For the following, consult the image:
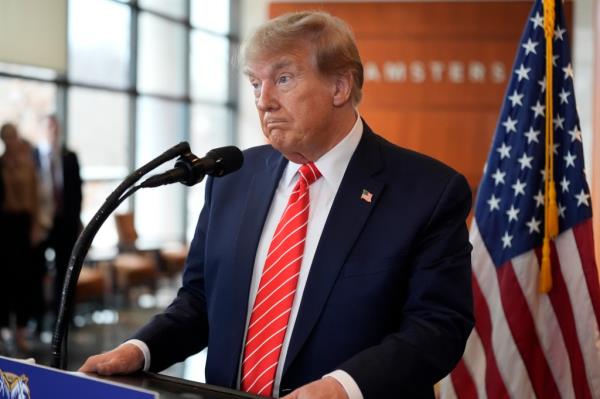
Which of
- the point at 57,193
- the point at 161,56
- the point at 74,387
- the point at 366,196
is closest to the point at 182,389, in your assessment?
the point at 74,387

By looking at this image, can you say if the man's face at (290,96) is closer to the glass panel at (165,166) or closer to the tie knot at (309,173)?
the tie knot at (309,173)

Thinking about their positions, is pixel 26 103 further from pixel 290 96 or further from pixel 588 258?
pixel 290 96

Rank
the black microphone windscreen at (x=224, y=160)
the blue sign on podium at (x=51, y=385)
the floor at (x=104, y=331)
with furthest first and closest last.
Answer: the floor at (x=104, y=331) < the black microphone windscreen at (x=224, y=160) < the blue sign on podium at (x=51, y=385)

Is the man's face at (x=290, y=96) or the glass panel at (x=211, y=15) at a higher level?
the glass panel at (x=211, y=15)

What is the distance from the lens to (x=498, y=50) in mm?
10250

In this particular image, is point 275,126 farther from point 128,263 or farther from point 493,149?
point 128,263

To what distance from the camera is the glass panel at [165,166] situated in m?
9.95

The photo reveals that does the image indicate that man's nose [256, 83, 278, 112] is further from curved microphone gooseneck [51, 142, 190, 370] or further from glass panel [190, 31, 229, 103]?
glass panel [190, 31, 229, 103]

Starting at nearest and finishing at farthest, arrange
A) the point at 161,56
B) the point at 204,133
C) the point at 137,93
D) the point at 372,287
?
the point at 372,287 < the point at 137,93 < the point at 161,56 < the point at 204,133

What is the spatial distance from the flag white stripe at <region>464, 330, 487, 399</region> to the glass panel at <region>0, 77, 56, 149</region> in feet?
18.5

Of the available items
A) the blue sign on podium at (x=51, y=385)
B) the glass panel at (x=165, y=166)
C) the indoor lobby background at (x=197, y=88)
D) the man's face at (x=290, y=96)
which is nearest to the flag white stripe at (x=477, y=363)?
the man's face at (x=290, y=96)

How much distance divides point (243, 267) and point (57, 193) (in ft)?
18.6

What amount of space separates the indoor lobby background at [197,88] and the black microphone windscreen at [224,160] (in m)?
6.54

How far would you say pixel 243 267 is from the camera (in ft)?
6.53
